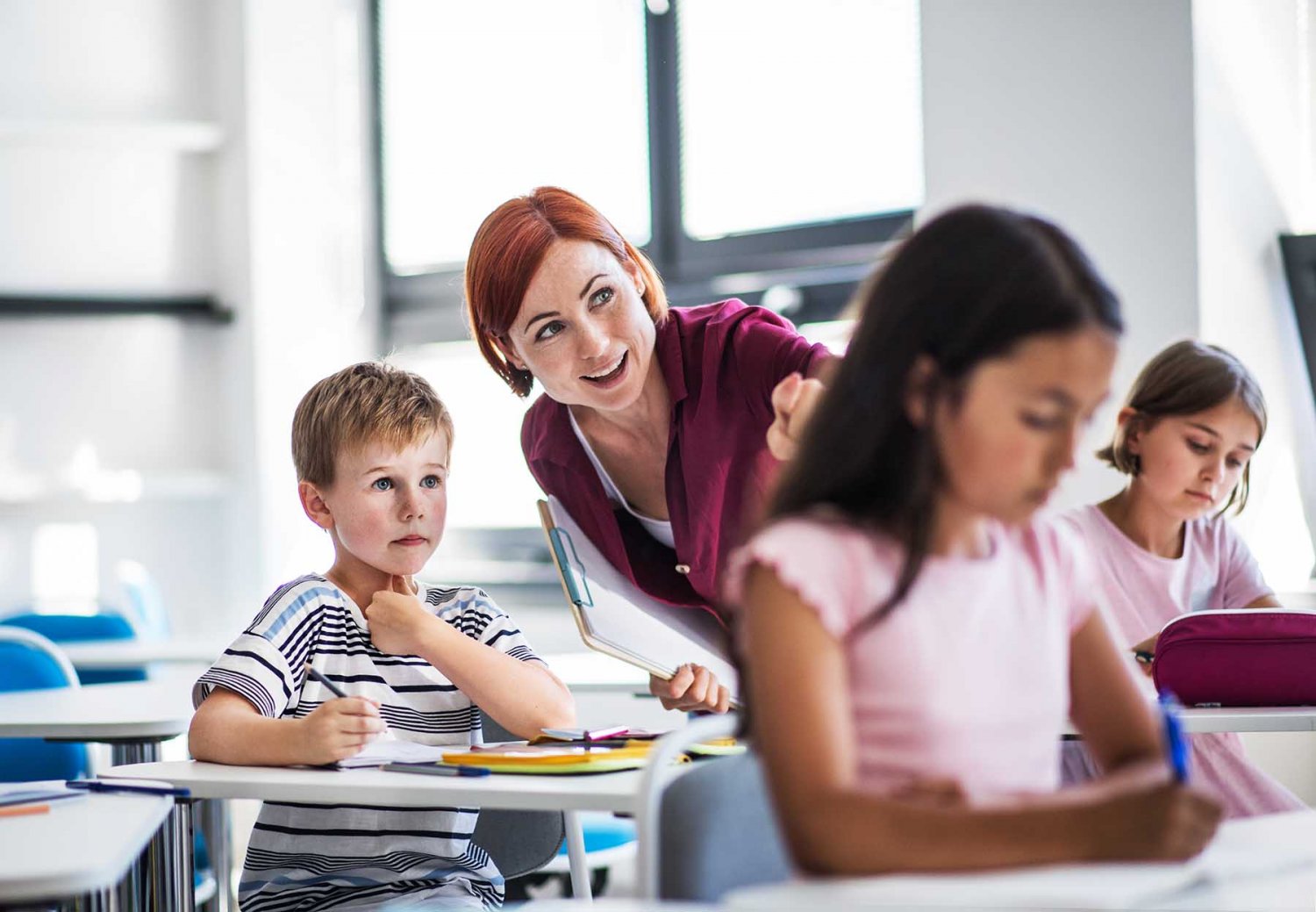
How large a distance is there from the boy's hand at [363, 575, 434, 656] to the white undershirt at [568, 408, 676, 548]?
16.9 inches

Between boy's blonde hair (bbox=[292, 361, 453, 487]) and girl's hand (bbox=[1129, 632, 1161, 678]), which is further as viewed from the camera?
girl's hand (bbox=[1129, 632, 1161, 678])

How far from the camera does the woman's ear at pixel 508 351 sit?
1941 millimetres

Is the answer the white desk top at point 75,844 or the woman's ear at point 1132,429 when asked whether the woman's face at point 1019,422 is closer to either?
the white desk top at point 75,844

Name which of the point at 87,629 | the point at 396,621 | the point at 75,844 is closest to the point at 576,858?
the point at 396,621

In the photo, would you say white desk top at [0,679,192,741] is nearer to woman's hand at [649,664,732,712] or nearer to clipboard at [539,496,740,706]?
clipboard at [539,496,740,706]

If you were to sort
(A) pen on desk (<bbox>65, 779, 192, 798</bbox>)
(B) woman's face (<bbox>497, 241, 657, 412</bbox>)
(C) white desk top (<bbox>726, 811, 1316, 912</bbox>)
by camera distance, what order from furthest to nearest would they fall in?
(B) woman's face (<bbox>497, 241, 657, 412</bbox>) → (A) pen on desk (<bbox>65, 779, 192, 798</bbox>) → (C) white desk top (<bbox>726, 811, 1316, 912</bbox>)

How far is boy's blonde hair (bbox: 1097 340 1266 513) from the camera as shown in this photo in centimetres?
216

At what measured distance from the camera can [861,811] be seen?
817 mm

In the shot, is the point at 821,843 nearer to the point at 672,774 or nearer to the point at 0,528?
the point at 672,774

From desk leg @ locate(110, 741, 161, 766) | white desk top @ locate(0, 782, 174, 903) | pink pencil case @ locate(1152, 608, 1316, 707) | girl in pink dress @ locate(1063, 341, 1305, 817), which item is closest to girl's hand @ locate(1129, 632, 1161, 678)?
girl in pink dress @ locate(1063, 341, 1305, 817)

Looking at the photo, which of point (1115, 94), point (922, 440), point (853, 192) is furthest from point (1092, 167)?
point (922, 440)

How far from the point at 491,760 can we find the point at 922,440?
2.21 feet

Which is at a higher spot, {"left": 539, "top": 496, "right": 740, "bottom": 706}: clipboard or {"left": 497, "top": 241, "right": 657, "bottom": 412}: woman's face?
{"left": 497, "top": 241, "right": 657, "bottom": 412}: woman's face

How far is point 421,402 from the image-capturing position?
1778 millimetres
